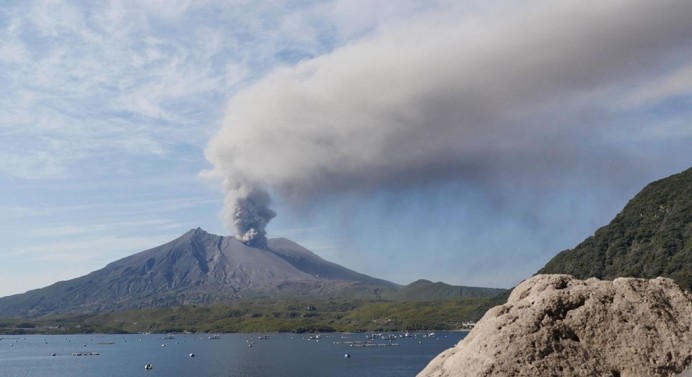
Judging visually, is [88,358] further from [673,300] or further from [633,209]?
[673,300]

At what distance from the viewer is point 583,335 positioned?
436 inches

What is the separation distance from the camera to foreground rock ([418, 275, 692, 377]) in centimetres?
1059

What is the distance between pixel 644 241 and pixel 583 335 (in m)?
162

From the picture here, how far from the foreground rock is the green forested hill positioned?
391ft

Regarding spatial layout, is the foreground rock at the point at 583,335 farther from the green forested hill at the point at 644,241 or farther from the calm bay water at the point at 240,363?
the green forested hill at the point at 644,241

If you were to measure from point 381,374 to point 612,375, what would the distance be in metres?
111

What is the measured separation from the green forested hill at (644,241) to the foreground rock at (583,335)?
119152 millimetres

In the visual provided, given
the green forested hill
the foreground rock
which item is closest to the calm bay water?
the green forested hill

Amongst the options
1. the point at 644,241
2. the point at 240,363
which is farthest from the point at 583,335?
the point at 644,241

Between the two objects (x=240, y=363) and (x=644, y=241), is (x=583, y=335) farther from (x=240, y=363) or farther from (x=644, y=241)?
(x=644, y=241)

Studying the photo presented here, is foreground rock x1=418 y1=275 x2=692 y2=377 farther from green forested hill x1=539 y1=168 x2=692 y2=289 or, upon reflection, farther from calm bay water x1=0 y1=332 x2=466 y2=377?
green forested hill x1=539 y1=168 x2=692 y2=289

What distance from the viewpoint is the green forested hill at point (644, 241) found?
137250mm

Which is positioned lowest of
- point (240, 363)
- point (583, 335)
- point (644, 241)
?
point (583, 335)

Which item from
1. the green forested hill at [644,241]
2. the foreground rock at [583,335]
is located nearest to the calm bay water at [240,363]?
the green forested hill at [644,241]
